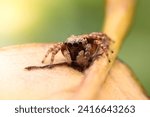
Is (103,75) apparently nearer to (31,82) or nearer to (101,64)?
(101,64)

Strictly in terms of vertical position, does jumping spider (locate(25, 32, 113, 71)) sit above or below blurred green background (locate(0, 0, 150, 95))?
above

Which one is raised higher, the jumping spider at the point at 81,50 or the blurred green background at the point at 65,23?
the jumping spider at the point at 81,50

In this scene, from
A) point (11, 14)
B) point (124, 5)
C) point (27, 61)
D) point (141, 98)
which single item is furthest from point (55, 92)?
point (11, 14)

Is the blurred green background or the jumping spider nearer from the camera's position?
the jumping spider

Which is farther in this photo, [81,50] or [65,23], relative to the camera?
[65,23]
